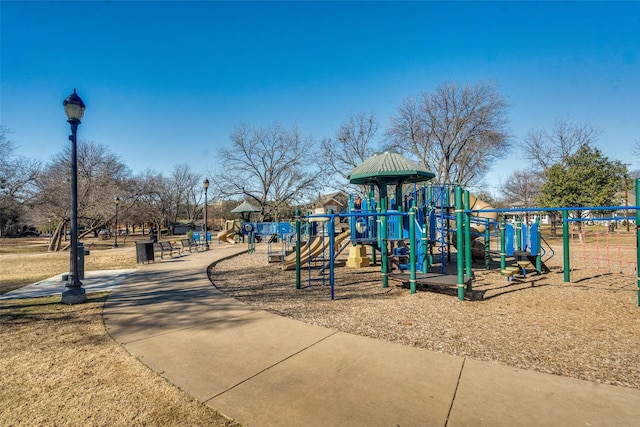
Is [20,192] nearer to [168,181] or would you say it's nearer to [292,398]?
[292,398]

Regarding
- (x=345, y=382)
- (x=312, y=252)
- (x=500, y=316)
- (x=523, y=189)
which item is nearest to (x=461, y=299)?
(x=500, y=316)

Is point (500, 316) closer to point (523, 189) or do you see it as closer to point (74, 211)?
point (74, 211)

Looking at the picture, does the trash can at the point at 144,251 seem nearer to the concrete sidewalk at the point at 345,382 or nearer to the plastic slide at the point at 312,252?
the plastic slide at the point at 312,252

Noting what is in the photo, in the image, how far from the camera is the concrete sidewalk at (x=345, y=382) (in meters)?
2.79

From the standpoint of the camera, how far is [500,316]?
598cm

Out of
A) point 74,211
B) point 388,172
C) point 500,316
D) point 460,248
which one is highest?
point 388,172

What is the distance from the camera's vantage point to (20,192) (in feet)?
81.5

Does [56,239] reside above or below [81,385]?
above

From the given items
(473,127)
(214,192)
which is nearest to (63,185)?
(214,192)

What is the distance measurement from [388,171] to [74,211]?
9052 millimetres

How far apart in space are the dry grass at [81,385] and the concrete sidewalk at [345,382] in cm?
18

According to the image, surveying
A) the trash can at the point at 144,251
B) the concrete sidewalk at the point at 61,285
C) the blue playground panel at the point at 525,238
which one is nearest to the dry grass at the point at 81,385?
the concrete sidewalk at the point at 61,285

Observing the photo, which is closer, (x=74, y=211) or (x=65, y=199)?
(x=74, y=211)

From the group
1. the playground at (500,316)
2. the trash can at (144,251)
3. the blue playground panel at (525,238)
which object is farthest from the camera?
the trash can at (144,251)
